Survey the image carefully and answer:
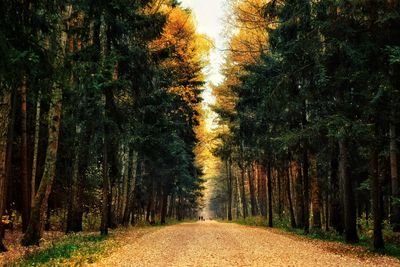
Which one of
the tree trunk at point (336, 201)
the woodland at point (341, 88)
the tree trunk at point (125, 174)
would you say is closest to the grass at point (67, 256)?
the woodland at point (341, 88)

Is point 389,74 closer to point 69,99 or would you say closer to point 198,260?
point 198,260

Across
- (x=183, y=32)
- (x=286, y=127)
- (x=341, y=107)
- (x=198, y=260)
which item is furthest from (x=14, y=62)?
(x=183, y=32)

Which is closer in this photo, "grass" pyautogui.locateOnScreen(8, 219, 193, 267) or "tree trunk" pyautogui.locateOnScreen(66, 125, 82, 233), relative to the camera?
"grass" pyautogui.locateOnScreen(8, 219, 193, 267)

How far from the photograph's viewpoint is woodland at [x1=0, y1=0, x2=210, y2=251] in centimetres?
834

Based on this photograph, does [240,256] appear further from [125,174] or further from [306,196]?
[125,174]

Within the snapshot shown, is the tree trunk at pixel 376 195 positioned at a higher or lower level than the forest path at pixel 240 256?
higher

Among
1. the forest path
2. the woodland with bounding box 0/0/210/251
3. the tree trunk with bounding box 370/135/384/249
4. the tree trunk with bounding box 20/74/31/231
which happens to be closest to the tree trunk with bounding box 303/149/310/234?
the forest path

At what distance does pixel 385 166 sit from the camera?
1894 cm

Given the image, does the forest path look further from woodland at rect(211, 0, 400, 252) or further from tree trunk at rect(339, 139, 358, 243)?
woodland at rect(211, 0, 400, 252)

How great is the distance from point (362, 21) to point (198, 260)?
27.8 ft

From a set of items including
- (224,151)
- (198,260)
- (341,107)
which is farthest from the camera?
(224,151)

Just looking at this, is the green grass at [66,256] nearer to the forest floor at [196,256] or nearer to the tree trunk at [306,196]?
the forest floor at [196,256]

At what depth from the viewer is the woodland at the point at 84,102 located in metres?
8.34

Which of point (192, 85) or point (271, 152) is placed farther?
point (192, 85)
